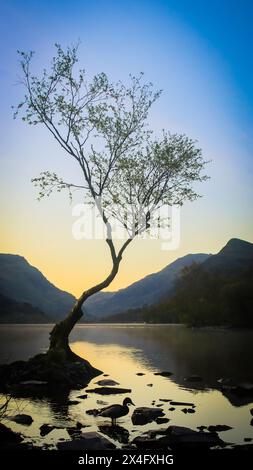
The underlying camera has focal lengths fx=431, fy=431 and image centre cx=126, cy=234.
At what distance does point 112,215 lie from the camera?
37719 mm

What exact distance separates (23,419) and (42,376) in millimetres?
11048

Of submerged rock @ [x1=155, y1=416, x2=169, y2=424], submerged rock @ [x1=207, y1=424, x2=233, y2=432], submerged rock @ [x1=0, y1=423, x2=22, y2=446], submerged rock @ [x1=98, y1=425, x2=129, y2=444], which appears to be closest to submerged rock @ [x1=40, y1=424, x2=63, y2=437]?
submerged rock @ [x1=0, y1=423, x2=22, y2=446]

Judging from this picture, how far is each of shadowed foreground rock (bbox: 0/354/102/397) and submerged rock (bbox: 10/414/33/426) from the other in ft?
24.0

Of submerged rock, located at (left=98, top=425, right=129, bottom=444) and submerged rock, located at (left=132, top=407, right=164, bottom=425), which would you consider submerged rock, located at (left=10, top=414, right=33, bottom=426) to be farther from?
submerged rock, located at (left=132, top=407, right=164, bottom=425)

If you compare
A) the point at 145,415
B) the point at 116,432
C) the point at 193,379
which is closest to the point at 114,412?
the point at 145,415

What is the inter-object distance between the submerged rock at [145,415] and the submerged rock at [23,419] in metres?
4.55

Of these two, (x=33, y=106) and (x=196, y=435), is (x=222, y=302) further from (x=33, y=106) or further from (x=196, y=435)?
(x=196, y=435)

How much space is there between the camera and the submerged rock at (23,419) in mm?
18641

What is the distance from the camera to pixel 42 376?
2967 cm

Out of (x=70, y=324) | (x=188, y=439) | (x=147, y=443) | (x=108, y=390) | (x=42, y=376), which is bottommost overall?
(x=108, y=390)

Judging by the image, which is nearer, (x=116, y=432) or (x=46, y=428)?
(x=116, y=432)

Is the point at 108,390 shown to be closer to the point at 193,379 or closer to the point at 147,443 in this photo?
the point at 193,379

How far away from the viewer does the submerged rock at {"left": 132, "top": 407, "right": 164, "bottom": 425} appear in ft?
61.8
